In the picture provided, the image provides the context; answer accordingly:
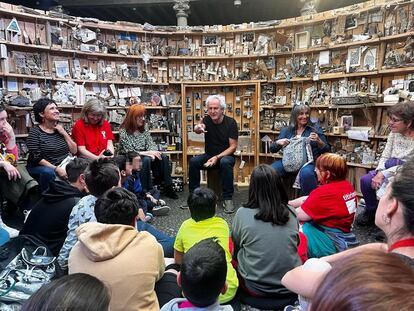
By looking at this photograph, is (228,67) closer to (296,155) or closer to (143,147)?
(143,147)

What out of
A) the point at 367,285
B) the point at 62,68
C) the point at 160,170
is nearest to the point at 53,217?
the point at 367,285

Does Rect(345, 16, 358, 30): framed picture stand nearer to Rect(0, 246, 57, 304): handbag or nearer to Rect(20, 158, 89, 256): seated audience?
Rect(20, 158, 89, 256): seated audience

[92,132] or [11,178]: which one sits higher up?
[92,132]

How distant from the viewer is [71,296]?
30.9 inches

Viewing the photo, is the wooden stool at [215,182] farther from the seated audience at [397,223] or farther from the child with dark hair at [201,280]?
the seated audience at [397,223]

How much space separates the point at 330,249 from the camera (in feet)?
7.27

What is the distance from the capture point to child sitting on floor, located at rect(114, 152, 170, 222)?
10.2 ft

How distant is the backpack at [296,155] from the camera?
3586mm

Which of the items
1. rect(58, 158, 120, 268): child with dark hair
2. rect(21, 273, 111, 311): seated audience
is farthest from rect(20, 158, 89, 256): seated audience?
rect(21, 273, 111, 311): seated audience

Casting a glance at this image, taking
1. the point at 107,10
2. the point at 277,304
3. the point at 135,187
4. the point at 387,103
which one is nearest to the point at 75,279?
the point at 277,304

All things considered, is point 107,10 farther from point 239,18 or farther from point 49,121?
point 49,121

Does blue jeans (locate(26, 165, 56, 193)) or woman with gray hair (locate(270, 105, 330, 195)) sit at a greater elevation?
woman with gray hair (locate(270, 105, 330, 195))

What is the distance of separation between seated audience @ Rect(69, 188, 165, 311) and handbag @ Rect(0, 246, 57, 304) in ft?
1.06

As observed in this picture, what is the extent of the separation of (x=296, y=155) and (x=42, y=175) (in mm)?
2720
